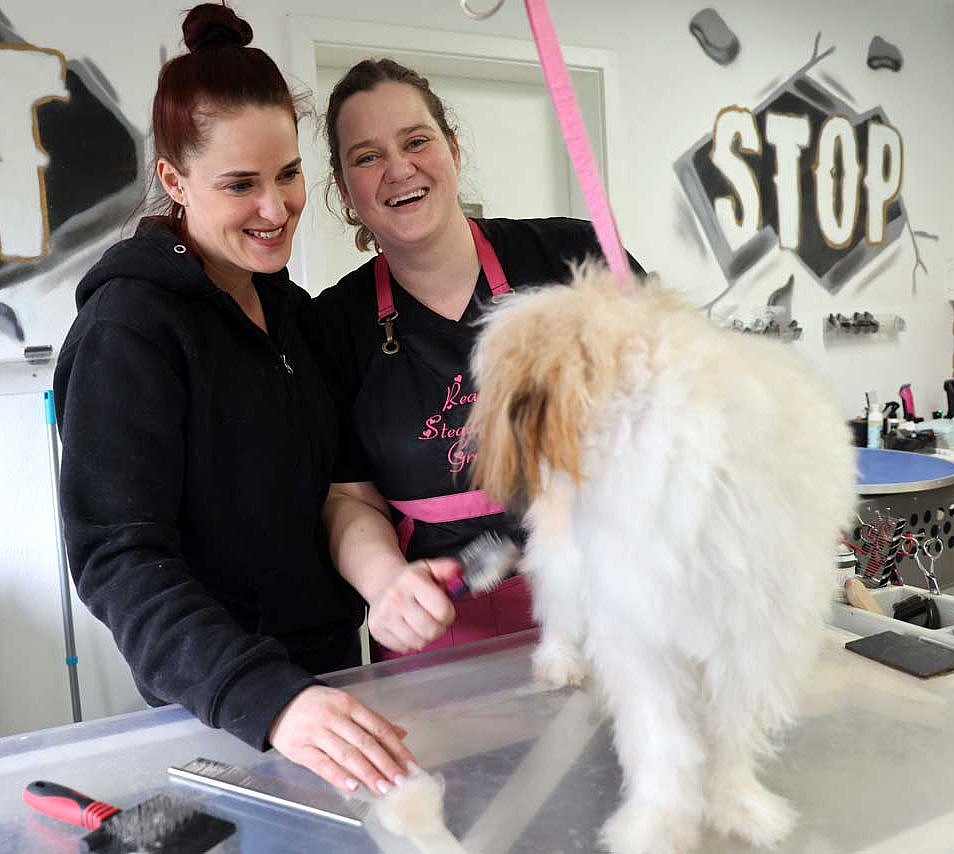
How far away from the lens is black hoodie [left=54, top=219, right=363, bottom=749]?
90cm

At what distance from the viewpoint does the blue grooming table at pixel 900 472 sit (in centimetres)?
245

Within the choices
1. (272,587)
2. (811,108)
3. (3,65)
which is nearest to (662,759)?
(272,587)

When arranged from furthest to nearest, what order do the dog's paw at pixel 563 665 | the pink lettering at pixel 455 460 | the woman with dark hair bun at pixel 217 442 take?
the pink lettering at pixel 455 460 < the dog's paw at pixel 563 665 < the woman with dark hair bun at pixel 217 442

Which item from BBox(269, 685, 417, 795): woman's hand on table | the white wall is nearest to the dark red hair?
BBox(269, 685, 417, 795): woman's hand on table

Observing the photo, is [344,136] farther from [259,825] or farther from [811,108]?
[811,108]

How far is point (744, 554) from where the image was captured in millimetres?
632

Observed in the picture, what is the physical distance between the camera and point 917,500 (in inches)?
98.4

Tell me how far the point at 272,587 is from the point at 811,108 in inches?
137

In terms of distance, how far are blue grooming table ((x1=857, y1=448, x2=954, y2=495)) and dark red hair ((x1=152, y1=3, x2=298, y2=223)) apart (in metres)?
1.92

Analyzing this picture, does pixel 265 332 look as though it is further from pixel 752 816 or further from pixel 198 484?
pixel 752 816

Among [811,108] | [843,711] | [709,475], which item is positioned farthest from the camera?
[811,108]

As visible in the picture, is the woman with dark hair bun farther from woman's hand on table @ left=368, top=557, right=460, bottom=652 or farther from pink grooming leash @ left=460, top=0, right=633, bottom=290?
pink grooming leash @ left=460, top=0, right=633, bottom=290

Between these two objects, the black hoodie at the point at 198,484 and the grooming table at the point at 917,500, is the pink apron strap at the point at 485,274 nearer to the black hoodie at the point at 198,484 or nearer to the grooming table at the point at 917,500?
the black hoodie at the point at 198,484

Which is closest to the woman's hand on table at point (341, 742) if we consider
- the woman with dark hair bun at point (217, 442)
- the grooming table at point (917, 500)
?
the woman with dark hair bun at point (217, 442)
